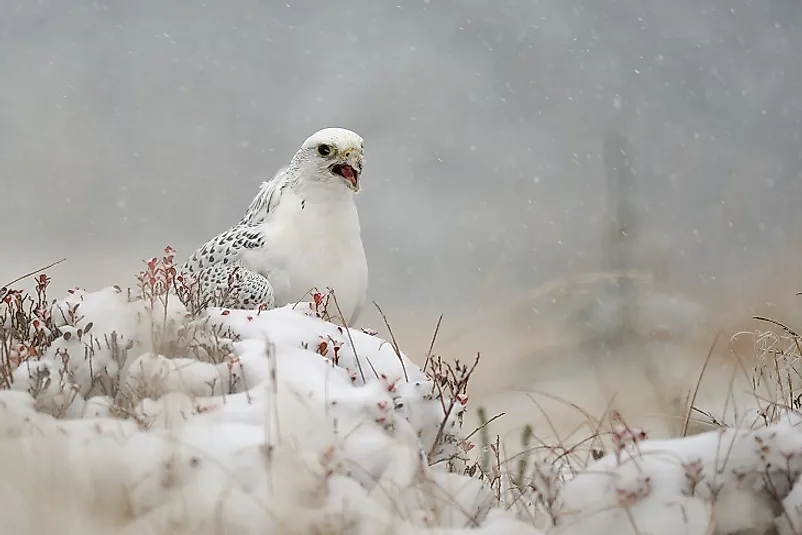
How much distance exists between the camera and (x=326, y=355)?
355cm

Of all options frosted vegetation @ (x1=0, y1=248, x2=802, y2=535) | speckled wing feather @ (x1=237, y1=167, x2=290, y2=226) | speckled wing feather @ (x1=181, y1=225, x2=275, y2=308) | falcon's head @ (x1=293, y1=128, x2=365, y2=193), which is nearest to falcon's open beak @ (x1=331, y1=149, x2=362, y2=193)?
falcon's head @ (x1=293, y1=128, x2=365, y2=193)

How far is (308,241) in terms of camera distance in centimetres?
490

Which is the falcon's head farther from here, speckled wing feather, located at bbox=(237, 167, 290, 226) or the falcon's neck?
speckled wing feather, located at bbox=(237, 167, 290, 226)

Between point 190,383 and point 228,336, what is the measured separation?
0.58 metres

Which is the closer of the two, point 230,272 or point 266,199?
point 230,272

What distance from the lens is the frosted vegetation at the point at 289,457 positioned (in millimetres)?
2301

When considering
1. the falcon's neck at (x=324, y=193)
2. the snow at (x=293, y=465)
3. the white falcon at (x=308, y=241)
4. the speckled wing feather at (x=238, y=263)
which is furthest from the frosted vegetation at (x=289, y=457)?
the falcon's neck at (x=324, y=193)

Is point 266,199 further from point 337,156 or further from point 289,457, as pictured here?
point 289,457

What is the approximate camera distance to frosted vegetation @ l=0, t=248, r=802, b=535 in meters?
2.30

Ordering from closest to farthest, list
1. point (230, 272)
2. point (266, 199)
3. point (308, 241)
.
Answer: point (230, 272) < point (308, 241) < point (266, 199)

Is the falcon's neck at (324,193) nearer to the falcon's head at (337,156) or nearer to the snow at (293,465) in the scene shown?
the falcon's head at (337,156)

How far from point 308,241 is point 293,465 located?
261cm

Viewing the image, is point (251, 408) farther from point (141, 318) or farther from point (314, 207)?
point (314, 207)

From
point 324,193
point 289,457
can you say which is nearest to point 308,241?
point 324,193
